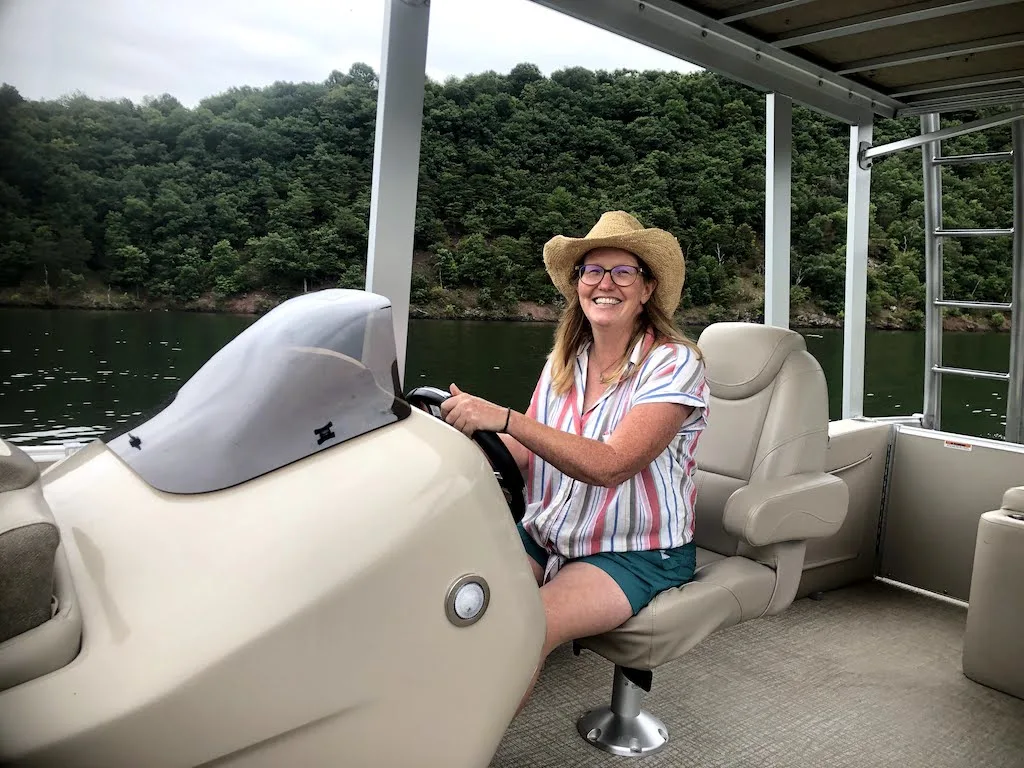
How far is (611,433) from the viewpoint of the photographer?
1.74 m

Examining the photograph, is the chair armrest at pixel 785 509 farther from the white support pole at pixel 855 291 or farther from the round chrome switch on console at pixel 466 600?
the white support pole at pixel 855 291

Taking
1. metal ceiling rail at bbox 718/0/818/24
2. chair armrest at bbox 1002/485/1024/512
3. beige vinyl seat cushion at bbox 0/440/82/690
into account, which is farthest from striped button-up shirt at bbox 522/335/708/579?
chair armrest at bbox 1002/485/1024/512

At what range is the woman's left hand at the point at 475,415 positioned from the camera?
4.76ft

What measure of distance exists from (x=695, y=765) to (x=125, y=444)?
66.1 inches

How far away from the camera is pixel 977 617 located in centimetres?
261

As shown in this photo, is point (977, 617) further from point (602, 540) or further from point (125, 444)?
point (125, 444)

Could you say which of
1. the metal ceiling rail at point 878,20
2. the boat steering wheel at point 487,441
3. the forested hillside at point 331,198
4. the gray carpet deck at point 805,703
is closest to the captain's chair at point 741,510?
the gray carpet deck at point 805,703

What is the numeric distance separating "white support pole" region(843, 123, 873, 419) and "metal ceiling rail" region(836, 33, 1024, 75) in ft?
2.13

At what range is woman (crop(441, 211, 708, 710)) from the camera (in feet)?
5.17

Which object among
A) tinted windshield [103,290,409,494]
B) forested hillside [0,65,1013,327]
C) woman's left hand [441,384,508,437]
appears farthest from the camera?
forested hillside [0,65,1013,327]

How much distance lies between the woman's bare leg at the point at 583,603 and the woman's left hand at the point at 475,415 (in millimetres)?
388

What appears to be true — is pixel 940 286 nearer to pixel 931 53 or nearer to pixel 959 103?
pixel 959 103

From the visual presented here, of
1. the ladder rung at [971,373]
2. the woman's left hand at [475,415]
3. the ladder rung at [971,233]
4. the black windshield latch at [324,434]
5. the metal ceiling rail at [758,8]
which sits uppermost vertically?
the metal ceiling rail at [758,8]

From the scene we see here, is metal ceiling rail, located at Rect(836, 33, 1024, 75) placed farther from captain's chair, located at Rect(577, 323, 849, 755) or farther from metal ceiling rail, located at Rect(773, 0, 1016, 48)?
captain's chair, located at Rect(577, 323, 849, 755)
